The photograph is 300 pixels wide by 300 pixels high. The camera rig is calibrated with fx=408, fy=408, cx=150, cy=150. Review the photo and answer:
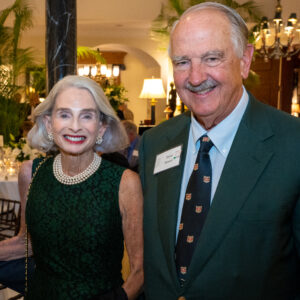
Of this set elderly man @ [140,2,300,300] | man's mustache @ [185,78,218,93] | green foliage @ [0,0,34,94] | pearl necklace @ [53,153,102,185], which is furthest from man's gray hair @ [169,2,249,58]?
green foliage @ [0,0,34,94]

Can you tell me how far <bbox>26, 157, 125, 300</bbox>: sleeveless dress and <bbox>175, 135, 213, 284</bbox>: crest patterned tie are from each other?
0.47m

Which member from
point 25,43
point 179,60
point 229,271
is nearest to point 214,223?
point 229,271

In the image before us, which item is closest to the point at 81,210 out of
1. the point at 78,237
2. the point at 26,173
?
the point at 78,237

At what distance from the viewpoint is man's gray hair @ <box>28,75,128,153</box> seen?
170cm

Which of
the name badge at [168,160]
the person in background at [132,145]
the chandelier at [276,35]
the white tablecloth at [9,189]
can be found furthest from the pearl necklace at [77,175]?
the chandelier at [276,35]

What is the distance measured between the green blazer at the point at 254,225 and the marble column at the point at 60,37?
286 centimetres

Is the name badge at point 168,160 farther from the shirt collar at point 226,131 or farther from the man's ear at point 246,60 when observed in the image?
the man's ear at point 246,60

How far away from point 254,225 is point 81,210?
80 centimetres

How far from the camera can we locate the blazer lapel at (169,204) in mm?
1348

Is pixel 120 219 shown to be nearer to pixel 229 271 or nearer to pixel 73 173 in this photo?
pixel 73 173

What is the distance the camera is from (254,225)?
1.22 metres

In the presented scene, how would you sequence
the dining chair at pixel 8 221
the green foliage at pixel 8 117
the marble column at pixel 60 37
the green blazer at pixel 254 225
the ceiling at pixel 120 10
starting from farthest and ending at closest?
the ceiling at pixel 120 10, the green foliage at pixel 8 117, the marble column at pixel 60 37, the dining chair at pixel 8 221, the green blazer at pixel 254 225

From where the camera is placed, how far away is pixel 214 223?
4.06 feet

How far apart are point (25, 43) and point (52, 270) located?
11.8 m
